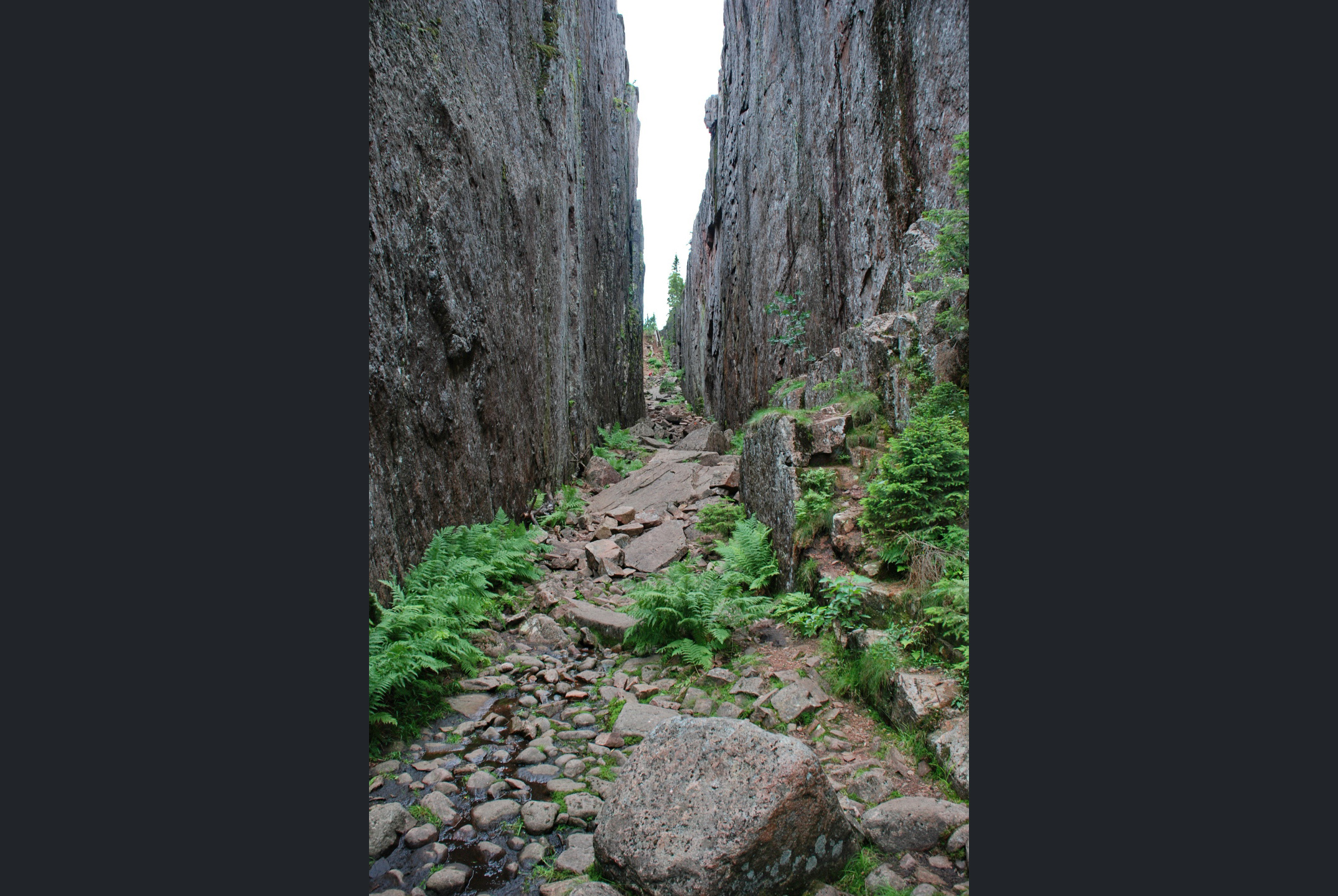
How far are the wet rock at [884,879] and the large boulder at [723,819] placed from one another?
114mm

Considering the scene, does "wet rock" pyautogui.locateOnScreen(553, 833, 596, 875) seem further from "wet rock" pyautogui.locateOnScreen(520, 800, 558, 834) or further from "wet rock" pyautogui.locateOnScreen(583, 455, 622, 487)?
"wet rock" pyautogui.locateOnScreen(583, 455, 622, 487)

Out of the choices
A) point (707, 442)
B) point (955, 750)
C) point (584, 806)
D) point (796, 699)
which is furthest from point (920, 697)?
point (707, 442)

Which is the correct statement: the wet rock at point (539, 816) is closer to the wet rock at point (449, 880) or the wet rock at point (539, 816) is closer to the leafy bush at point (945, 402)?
the wet rock at point (449, 880)

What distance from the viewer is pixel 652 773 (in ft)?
9.00

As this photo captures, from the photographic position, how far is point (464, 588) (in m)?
5.79

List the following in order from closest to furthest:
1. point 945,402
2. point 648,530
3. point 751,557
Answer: point 945,402
point 751,557
point 648,530

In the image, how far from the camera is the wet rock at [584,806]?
3.10m

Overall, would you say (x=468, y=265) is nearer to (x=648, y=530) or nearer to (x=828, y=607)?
(x=648, y=530)

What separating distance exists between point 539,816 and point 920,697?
7.34 ft

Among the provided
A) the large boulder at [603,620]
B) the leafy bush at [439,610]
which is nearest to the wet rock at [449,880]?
the leafy bush at [439,610]

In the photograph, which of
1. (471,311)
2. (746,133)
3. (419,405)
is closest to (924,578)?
(419,405)

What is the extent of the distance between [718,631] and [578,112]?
1513 cm

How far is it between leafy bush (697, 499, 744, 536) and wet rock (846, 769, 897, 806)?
499cm

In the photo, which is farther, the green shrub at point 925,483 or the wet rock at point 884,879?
the green shrub at point 925,483
